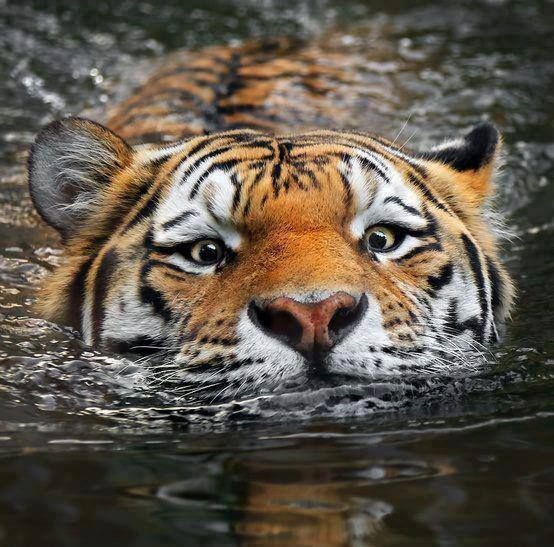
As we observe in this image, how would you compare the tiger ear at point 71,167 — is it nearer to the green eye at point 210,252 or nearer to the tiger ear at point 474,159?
the green eye at point 210,252

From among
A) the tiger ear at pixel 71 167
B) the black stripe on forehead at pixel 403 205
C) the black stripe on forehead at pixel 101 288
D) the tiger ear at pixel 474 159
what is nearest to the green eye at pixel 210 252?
the black stripe on forehead at pixel 101 288

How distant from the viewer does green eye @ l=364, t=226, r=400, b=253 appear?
135 inches

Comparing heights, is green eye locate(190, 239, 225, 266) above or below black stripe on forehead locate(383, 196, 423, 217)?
below

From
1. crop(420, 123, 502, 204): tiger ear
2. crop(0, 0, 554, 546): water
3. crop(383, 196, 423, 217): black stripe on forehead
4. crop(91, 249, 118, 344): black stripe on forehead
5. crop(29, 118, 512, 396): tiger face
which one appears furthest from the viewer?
crop(420, 123, 502, 204): tiger ear

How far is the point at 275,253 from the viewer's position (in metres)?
3.14

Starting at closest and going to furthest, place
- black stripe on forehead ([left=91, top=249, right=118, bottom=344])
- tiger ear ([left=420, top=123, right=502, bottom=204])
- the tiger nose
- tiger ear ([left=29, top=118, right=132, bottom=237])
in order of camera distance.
Result: the tiger nose → black stripe on forehead ([left=91, top=249, right=118, bottom=344]) → tiger ear ([left=29, top=118, right=132, bottom=237]) → tiger ear ([left=420, top=123, right=502, bottom=204])

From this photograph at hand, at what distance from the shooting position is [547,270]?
16.4ft

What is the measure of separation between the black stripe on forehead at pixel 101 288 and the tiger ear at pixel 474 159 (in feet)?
4.11

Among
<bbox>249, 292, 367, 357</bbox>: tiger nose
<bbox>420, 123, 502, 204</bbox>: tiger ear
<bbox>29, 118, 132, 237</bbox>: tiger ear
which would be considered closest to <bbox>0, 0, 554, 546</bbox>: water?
<bbox>249, 292, 367, 357</bbox>: tiger nose

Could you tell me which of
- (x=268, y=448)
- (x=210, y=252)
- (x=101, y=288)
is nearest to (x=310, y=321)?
(x=268, y=448)

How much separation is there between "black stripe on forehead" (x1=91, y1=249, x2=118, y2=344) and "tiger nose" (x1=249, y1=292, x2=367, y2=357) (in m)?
0.85

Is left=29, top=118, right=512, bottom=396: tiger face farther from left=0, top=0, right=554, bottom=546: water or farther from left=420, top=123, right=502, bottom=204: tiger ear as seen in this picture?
left=0, top=0, right=554, bottom=546: water

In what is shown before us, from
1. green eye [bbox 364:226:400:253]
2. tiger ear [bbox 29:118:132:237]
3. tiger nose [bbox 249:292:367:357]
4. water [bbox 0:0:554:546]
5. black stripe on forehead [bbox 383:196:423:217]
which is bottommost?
water [bbox 0:0:554:546]

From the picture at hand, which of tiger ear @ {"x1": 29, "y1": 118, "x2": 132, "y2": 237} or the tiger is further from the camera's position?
tiger ear @ {"x1": 29, "y1": 118, "x2": 132, "y2": 237}
